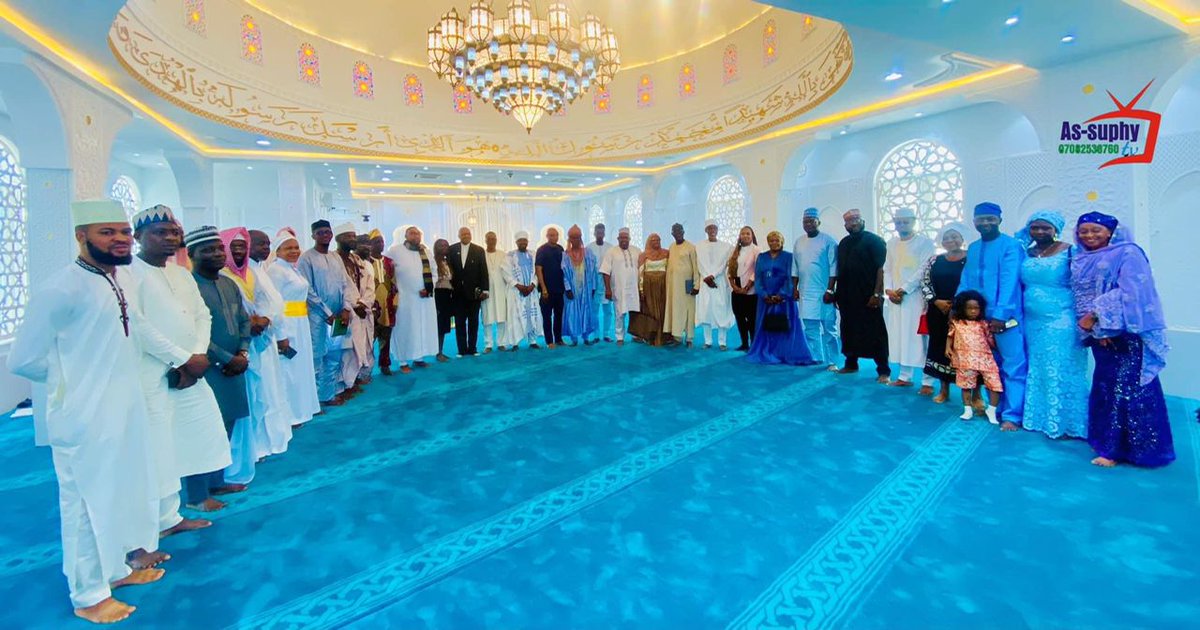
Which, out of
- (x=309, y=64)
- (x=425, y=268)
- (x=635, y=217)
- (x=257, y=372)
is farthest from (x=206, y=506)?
(x=635, y=217)

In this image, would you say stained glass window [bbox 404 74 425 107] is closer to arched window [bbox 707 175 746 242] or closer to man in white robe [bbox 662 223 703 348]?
man in white robe [bbox 662 223 703 348]

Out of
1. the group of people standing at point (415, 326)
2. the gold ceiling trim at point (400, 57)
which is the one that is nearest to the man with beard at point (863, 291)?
the group of people standing at point (415, 326)

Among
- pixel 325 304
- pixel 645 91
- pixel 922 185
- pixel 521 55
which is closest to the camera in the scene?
pixel 325 304

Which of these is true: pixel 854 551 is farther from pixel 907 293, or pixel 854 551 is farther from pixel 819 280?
pixel 819 280

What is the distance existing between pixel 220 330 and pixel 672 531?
7.40 ft

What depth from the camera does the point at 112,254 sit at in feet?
6.39

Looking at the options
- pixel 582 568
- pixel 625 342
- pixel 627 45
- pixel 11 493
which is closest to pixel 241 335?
pixel 11 493

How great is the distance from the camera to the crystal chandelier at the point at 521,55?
19.7 ft

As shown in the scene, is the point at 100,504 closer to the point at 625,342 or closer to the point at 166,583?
the point at 166,583

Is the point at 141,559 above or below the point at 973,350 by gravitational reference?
below

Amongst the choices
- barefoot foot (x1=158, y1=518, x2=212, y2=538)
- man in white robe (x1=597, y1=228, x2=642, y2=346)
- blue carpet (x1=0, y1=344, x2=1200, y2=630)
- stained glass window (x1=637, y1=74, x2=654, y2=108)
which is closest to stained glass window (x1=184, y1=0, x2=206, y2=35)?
blue carpet (x1=0, y1=344, x2=1200, y2=630)

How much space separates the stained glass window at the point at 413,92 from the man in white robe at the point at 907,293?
8252mm

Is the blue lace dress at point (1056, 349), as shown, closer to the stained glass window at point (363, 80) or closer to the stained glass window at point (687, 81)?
the stained glass window at point (687, 81)

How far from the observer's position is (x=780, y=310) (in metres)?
5.63
